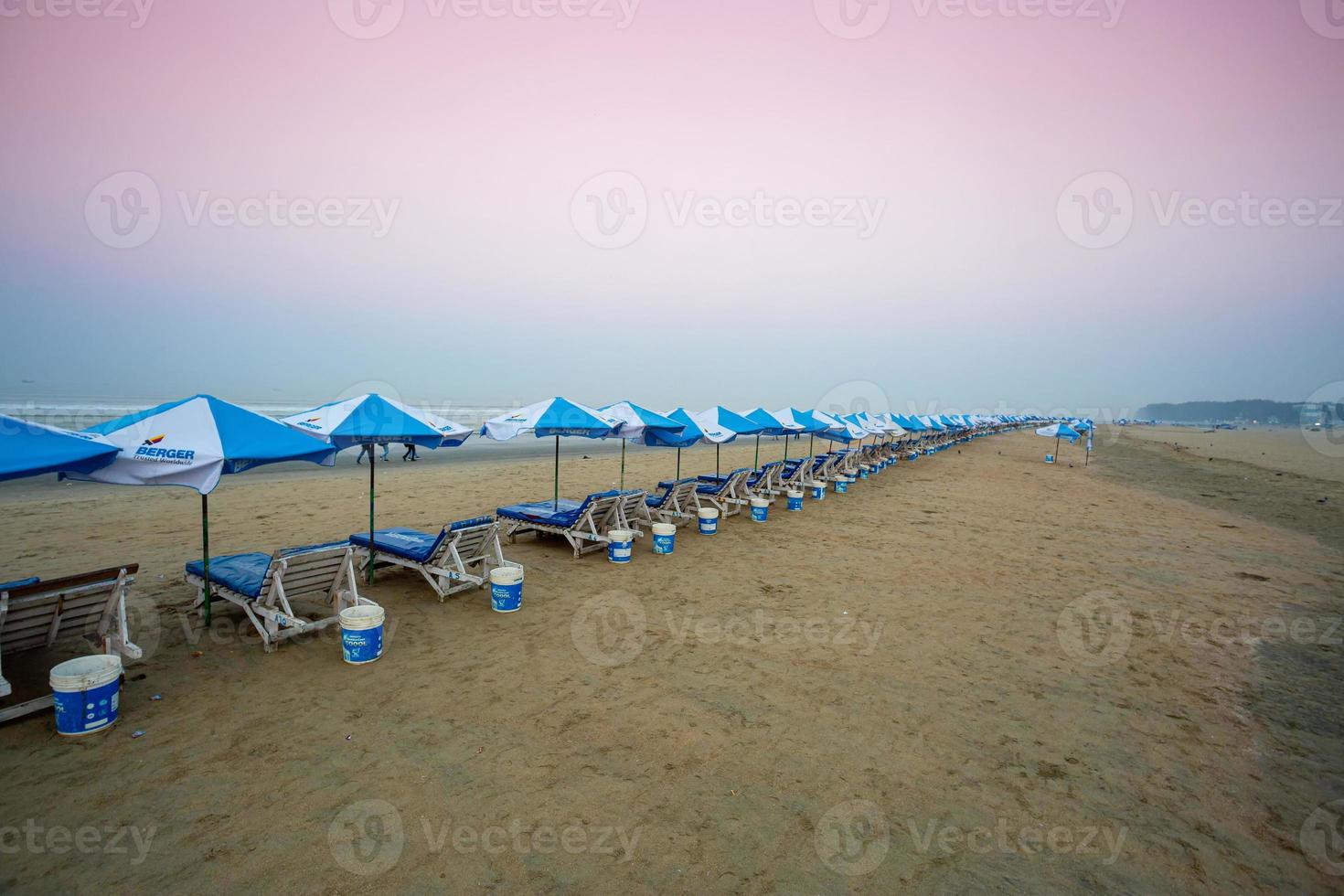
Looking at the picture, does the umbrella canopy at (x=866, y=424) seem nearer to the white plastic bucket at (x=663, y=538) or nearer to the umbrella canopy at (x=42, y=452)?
the white plastic bucket at (x=663, y=538)

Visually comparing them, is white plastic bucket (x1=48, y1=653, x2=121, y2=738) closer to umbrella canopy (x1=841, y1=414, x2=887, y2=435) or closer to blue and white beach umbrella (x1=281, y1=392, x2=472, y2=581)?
blue and white beach umbrella (x1=281, y1=392, x2=472, y2=581)

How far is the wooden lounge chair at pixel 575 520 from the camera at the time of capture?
27.2 feet

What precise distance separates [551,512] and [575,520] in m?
0.76

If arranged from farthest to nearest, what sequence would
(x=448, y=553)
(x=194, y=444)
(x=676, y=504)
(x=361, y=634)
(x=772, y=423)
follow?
(x=772, y=423) → (x=676, y=504) → (x=448, y=553) → (x=361, y=634) → (x=194, y=444)

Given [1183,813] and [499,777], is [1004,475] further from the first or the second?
[499,777]

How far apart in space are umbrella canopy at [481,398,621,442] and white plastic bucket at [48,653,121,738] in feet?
16.3

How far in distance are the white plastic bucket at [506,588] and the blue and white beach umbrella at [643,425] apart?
3.90 meters

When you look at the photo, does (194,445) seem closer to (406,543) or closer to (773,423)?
(406,543)

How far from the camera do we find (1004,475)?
Answer: 68.3ft

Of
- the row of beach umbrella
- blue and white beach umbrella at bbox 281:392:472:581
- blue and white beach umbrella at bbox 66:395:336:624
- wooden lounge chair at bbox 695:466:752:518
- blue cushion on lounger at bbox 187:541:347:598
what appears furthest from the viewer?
wooden lounge chair at bbox 695:466:752:518

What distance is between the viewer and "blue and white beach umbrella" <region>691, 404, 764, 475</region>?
1145 centimetres

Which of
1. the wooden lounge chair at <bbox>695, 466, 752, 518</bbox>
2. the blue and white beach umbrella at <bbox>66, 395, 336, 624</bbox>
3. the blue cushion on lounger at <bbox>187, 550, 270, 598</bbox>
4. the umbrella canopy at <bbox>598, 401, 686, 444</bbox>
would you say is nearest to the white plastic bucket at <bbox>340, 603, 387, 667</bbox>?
the blue cushion on lounger at <bbox>187, 550, 270, 598</bbox>

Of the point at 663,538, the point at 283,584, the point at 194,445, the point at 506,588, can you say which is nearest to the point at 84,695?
the point at 283,584

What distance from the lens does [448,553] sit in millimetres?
6453
